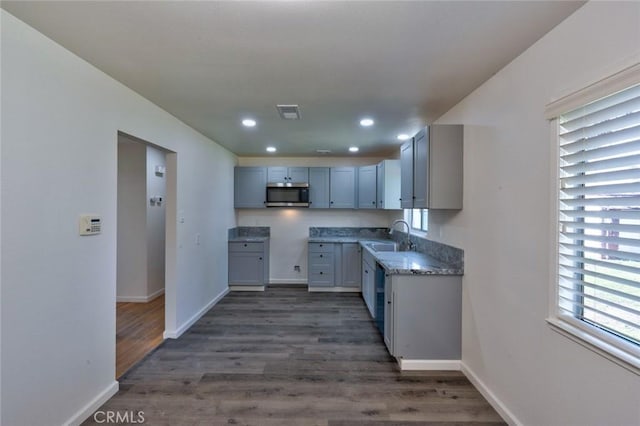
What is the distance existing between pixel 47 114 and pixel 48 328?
1.28 meters

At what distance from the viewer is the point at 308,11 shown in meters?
1.47

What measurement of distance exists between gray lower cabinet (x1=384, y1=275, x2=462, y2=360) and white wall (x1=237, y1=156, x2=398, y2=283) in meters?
2.98

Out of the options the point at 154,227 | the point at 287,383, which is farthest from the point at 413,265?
the point at 154,227

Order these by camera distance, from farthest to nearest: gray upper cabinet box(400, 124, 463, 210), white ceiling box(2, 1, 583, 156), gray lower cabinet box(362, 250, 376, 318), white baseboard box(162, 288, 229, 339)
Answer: gray lower cabinet box(362, 250, 376, 318), white baseboard box(162, 288, 229, 339), gray upper cabinet box(400, 124, 463, 210), white ceiling box(2, 1, 583, 156)

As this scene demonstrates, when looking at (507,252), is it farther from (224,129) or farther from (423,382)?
(224,129)

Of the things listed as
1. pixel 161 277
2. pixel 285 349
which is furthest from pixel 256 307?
pixel 161 277

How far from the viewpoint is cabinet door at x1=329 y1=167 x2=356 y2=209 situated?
5340 mm

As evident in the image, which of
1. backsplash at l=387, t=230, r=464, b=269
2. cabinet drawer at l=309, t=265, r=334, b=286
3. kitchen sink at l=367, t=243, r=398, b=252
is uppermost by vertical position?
backsplash at l=387, t=230, r=464, b=269

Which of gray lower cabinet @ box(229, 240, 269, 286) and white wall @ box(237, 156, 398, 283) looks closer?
gray lower cabinet @ box(229, 240, 269, 286)

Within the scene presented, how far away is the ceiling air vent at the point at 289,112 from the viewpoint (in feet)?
9.26

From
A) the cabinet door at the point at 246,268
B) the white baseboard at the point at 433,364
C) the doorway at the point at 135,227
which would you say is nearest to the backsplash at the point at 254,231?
the cabinet door at the point at 246,268

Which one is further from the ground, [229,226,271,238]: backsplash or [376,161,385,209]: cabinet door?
[376,161,385,209]: cabinet door

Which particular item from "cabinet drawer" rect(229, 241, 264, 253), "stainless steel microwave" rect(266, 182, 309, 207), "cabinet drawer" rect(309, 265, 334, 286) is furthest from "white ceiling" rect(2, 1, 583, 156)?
"cabinet drawer" rect(309, 265, 334, 286)

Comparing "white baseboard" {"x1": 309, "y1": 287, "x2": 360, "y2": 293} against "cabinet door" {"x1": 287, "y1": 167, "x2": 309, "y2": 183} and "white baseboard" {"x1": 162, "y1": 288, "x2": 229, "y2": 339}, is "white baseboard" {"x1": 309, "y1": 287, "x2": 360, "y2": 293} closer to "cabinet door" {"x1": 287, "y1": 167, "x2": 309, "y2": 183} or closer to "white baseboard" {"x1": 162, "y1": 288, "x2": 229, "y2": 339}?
"white baseboard" {"x1": 162, "y1": 288, "x2": 229, "y2": 339}
